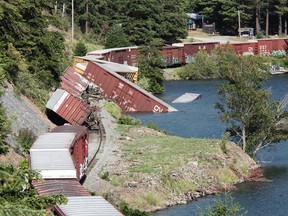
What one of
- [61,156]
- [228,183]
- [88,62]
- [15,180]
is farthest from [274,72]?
[15,180]

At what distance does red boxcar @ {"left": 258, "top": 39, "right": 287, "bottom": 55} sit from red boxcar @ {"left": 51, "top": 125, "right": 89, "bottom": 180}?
265 ft

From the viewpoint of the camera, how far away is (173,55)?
112 metres

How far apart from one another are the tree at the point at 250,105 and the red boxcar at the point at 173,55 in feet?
197

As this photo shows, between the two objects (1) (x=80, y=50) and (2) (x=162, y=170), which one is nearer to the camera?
(2) (x=162, y=170)

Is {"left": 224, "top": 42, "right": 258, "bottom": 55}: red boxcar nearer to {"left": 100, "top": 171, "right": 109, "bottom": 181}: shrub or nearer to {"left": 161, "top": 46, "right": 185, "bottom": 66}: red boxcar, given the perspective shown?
{"left": 161, "top": 46, "right": 185, "bottom": 66}: red boxcar

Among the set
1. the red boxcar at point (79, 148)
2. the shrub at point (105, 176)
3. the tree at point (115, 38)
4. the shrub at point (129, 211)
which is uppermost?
the red boxcar at point (79, 148)

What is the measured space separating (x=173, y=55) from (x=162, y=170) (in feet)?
238

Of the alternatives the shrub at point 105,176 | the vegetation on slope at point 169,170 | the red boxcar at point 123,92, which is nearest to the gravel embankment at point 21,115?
the shrub at point 105,176

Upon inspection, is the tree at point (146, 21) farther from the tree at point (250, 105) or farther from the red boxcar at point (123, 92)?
the tree at point (250, 105)

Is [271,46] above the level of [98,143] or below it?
below

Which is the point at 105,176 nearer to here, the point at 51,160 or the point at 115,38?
the point at 51,160

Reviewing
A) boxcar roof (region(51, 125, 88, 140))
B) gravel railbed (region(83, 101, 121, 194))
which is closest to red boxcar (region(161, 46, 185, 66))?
gravel railbed (region(83, 101, 121, 194))

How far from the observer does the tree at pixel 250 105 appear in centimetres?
4816

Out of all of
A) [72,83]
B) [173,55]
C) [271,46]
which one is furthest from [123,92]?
[271,46]
